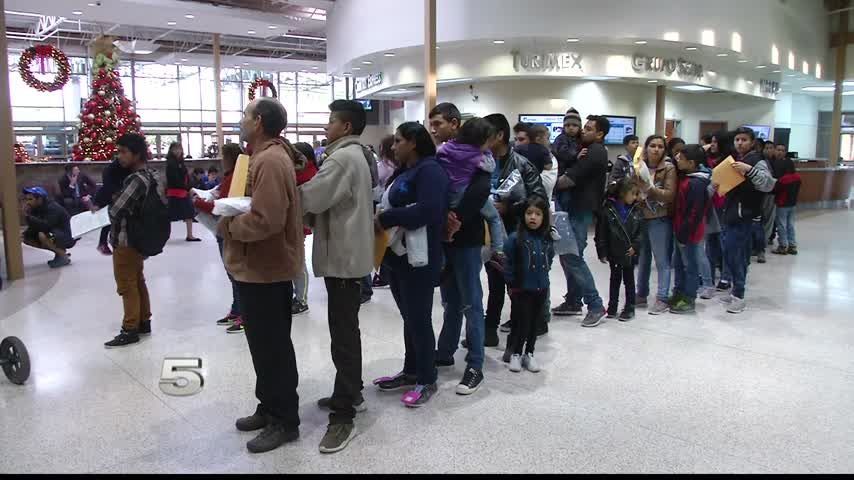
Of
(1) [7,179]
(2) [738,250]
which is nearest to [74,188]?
(1) [7,179]

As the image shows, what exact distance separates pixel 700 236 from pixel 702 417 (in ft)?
7.84

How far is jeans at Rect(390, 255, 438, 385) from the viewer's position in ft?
10.4

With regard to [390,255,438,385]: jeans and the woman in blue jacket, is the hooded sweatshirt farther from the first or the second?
[390,255,438,385]: jeans

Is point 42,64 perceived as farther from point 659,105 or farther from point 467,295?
point 659,105

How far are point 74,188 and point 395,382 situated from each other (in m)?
9.57

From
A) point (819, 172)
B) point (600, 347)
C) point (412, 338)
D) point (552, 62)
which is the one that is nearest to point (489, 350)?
point (600, 347)

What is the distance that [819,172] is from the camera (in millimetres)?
14133

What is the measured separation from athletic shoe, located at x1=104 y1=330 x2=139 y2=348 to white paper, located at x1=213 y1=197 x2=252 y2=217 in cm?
236

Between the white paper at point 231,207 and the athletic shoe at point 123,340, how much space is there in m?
2.36

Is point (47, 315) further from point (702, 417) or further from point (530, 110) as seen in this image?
point (530, 110)

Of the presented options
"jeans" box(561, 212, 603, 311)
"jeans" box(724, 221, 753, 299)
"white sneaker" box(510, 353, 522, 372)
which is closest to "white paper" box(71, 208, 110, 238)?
"white sneaker" box(510, 353, 522, 372)

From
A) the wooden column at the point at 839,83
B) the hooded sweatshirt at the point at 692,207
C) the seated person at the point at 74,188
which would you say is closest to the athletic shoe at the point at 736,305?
the hooded sweatshirt at the point at 692,207

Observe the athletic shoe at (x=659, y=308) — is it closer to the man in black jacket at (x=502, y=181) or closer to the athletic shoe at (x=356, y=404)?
the man in black jacket at (x=502, y=181)

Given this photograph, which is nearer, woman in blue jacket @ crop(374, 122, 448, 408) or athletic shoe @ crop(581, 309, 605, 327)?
woman in blue jacket @ crop(374, 122, 448, 408)
